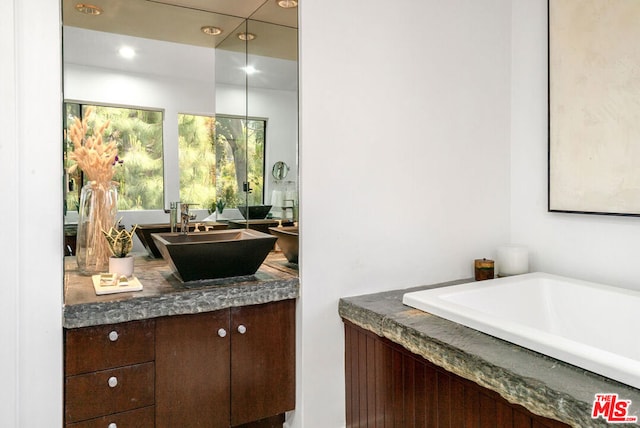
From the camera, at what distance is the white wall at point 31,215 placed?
1.48 m

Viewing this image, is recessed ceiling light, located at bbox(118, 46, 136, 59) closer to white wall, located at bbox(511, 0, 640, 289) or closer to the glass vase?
the glass vase

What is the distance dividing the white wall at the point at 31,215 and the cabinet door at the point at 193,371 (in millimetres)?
348

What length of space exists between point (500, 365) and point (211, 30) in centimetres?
216

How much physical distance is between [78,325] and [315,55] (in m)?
1.43

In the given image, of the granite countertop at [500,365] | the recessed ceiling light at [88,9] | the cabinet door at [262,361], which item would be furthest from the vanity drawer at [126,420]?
the recessed ceiling light at [88,9]

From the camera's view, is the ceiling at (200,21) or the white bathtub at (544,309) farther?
the ceiling at (200,21)

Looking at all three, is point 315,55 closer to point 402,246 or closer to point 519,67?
point 402,246

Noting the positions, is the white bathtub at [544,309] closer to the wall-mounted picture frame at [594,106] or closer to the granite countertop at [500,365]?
the granite countertop at [500,365]

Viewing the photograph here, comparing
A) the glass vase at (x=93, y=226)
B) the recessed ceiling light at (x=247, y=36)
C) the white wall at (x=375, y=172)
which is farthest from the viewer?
the recessed ceiling light at (x=247, y=36)

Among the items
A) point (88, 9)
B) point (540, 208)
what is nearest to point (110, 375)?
point (88, 9)

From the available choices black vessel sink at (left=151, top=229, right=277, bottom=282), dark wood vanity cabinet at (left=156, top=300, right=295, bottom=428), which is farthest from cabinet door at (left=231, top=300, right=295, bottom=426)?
black vessel sink at (left=151, top=229, right=277, bottom=282)

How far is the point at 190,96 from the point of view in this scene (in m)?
2.48

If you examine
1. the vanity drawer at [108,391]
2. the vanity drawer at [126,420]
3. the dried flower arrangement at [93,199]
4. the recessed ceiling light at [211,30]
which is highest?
the recessed ceiling light at [211,30]

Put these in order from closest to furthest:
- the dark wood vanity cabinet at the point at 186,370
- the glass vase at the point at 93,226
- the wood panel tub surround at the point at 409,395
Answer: the wood panel tub surround at the point at 409,395, the dark wood vanity cabinet at the point at 186,370, the glass vase at the point at 93,226
